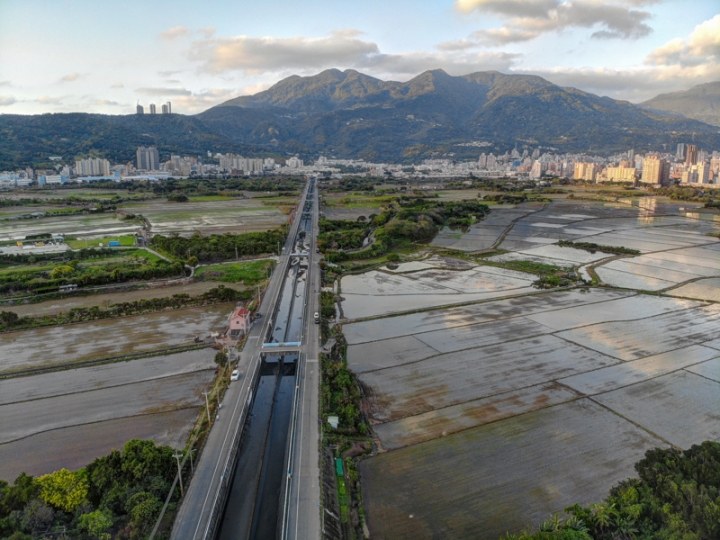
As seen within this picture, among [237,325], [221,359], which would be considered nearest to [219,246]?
[237,325]

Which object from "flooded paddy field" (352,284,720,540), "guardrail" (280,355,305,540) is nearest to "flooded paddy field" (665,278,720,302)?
"flooded paddy field" (352,284,720,540)

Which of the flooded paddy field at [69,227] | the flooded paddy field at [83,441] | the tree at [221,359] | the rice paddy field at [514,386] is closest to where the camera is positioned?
the rice paddy field at [514,386]

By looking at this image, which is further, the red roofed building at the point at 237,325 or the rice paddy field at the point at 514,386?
the red roofed building at the point at 237,325

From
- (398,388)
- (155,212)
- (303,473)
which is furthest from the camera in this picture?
(155,212)

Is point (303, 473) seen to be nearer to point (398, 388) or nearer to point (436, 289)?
point (398, 388)

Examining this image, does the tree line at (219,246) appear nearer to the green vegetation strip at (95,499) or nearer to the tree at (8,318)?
the tree at (8,318)

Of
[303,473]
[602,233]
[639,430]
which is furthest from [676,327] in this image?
[602,233]

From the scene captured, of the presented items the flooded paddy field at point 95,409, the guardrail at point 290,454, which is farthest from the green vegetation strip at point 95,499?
the guardrail at point 290,454

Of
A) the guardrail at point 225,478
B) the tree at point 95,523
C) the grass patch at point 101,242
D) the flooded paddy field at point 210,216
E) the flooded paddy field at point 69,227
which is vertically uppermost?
the flooded paddy field at point 210,216
